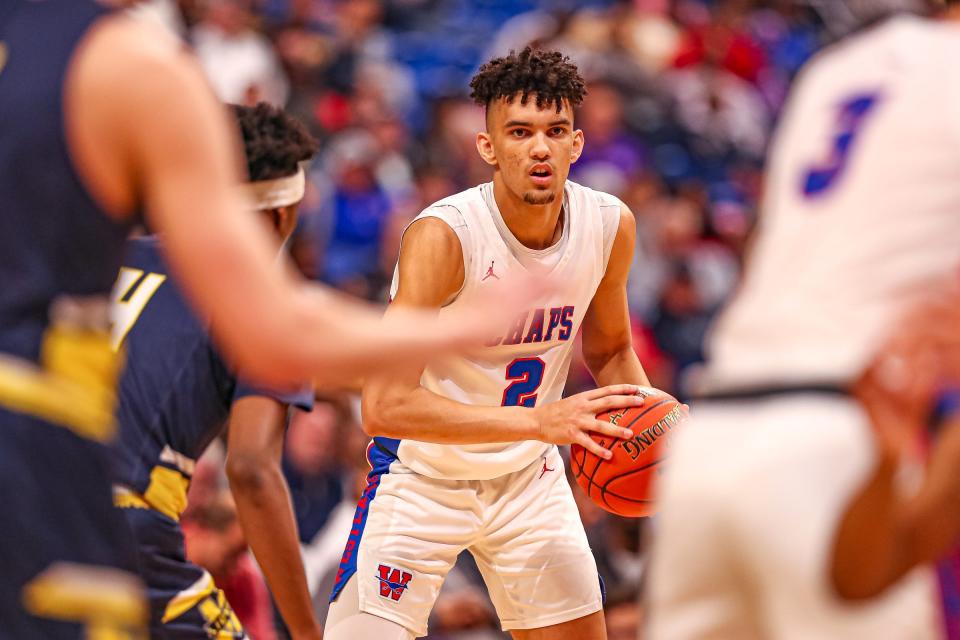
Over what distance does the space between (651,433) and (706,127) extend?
350 inches

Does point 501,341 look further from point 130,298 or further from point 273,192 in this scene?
point 130,298

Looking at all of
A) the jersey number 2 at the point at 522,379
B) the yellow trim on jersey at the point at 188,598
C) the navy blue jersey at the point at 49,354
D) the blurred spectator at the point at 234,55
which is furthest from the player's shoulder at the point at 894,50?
the blurred spectator at the point at 234,55

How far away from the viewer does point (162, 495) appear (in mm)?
4473

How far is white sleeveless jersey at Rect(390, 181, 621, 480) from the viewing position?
16.2ft

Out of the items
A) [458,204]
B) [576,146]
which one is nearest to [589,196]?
[576,146]

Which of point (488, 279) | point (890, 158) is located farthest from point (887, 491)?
point (488, 279)

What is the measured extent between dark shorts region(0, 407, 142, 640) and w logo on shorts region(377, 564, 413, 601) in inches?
93.8

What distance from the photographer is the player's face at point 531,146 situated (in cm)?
505

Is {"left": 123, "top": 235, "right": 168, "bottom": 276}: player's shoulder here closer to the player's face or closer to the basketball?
the player's face

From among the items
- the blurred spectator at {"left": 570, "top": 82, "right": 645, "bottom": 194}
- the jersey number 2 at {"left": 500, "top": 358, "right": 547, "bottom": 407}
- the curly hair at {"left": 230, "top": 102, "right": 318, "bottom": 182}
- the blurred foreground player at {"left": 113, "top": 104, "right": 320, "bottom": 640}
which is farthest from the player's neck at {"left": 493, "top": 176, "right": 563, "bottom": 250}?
the blurred spectator at {"left": 570, "top": 82, "right": 645, "bottom": 194}

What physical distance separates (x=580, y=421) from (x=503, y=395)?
0.66 meters

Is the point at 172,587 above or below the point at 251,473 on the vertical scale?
below

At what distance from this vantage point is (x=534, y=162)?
507cm

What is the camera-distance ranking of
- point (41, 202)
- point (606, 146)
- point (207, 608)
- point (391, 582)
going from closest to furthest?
1. point (41, 202)
2. point (207, 608)
3. point (391, 582)
4. point (606, 146)
